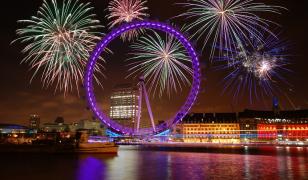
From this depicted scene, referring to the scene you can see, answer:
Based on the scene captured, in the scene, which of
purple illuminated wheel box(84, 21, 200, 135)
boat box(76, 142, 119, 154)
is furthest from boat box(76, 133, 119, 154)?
purple illuminated wheel box(84, 21, 200, 135)

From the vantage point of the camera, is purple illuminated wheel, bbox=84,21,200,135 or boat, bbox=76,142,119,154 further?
boat, bbox=76,142,119,154

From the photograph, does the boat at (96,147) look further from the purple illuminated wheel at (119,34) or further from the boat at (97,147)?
the purple illuminated wheel at (119,34)

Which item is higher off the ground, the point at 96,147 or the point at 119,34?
the point at 119,34

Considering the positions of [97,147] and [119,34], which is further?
[97,147]

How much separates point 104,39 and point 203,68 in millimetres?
24065

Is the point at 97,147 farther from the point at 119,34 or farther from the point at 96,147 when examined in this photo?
the point at 119,34

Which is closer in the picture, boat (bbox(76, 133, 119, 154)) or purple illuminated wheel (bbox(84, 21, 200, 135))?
purple illuminated wheel (bbox(84, 21, 200, 135))

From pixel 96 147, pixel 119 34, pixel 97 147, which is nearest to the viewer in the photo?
pixel 119 34

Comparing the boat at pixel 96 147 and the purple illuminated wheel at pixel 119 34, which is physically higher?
the purple illuminated wheel at pixel 119 34

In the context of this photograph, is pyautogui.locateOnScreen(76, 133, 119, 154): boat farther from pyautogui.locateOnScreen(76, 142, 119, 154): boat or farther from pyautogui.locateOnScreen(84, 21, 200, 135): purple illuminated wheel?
pyautogui.locateOnScreen(84, 21, 200, 135): purple illuminated wheel

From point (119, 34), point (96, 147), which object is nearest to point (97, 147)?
point (96, 147)

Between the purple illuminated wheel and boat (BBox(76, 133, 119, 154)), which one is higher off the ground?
the purple illuminated wheel

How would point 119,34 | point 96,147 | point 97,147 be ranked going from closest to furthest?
1. point 119,34
2. point 97,147
3. point 96,147

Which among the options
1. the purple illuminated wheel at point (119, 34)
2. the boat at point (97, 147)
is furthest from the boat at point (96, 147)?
the purple illuminated wheel at point (119, 34)
